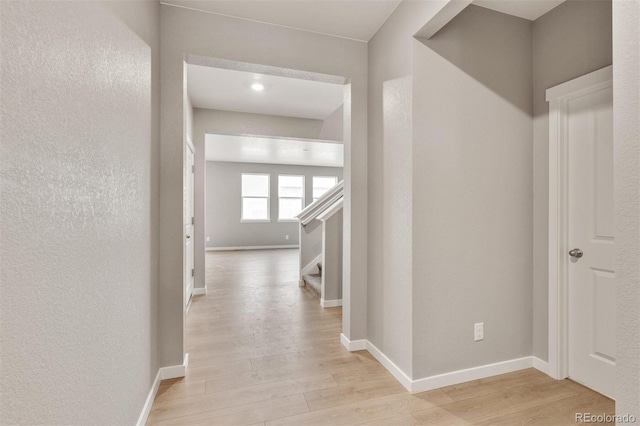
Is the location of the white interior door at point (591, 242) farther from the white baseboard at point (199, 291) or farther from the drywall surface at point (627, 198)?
the white baseboard at point (199, 291)

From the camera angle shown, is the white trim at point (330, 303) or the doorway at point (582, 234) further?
the white trim at point (330, 303)

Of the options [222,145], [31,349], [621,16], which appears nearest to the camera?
[31,349]

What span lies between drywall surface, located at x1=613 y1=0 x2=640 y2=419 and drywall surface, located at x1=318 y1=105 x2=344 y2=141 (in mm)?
3600

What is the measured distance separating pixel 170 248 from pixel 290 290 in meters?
2.58

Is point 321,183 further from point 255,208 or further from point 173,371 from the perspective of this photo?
point 173,371

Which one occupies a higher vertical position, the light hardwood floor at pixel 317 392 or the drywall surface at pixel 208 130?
the drywall surface at pixel 208 130

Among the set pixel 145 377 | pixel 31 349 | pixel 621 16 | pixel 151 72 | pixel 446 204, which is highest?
pixel 151 72

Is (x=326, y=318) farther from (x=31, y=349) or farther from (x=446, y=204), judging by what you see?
(x=31, y=349)

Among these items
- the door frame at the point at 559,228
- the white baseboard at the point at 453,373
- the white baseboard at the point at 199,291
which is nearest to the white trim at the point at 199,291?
the white baseboard at the point at 199,291

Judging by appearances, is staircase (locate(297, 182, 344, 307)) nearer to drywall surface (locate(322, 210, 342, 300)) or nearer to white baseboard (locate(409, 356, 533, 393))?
drywall surface (locate(322, 210, 342, 300))

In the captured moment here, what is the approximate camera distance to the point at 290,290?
4.43m

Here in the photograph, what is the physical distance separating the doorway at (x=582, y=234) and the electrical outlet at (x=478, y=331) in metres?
0.51

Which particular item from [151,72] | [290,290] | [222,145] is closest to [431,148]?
[151,72]

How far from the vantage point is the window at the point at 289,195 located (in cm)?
930
